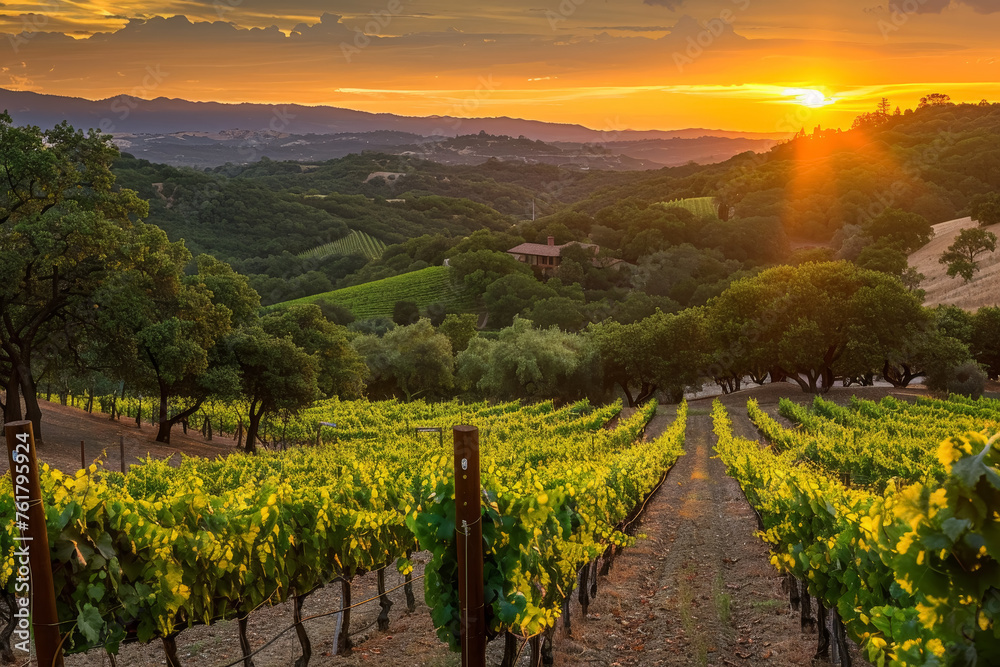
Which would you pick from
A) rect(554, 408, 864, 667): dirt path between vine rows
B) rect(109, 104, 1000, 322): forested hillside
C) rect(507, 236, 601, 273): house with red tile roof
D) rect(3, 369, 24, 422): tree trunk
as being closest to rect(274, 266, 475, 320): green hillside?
rect(109, 104, 1000, 322): forested hillside

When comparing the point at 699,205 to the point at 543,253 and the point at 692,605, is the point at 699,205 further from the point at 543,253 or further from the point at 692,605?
the point at 692,605

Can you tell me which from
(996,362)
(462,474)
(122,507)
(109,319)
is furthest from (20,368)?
(996,362)

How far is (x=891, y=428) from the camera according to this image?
23547mm

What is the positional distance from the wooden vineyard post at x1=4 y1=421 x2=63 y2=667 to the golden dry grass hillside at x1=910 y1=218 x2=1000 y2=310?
63620mm

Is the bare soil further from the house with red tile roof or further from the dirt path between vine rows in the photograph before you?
the house with red tile roof

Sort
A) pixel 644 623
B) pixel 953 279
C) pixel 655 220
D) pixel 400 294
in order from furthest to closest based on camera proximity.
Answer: pixel 655 220 < pixel 400 294 < pixel 953 279 < pixel 644 623

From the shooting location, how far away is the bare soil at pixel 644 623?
27.6 ft

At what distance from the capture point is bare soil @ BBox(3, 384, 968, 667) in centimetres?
842

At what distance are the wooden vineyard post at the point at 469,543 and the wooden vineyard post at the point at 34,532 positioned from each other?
2559 millimetres

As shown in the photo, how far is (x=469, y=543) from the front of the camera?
15.9 feet

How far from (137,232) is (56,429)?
6.95 meters

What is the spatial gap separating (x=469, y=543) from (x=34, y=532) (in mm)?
2768

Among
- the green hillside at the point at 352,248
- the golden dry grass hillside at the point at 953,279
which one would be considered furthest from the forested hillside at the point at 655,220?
the golden dry grass hillside at the point at 953,279

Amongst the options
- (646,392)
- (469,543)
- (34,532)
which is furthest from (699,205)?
(34,532)
